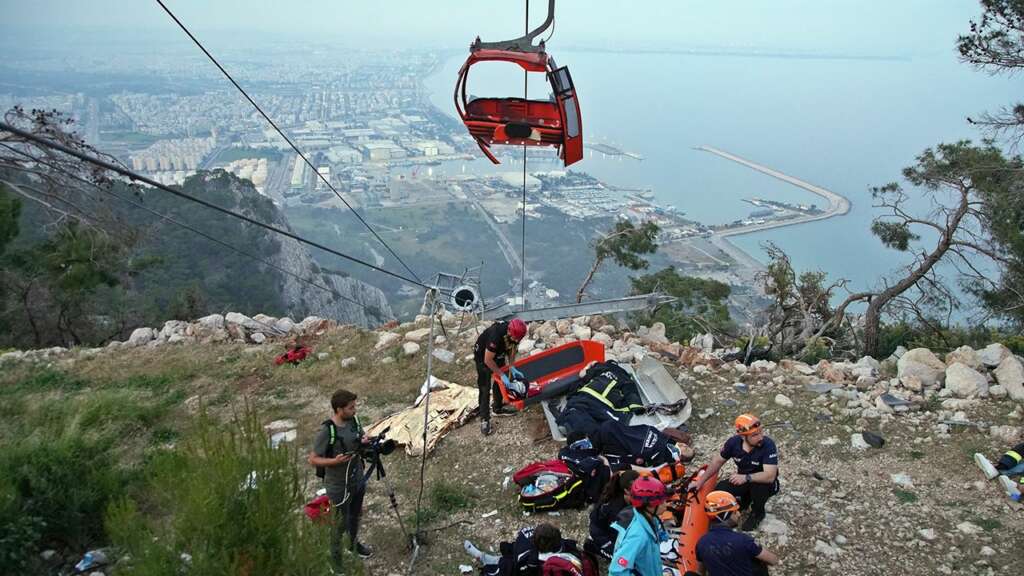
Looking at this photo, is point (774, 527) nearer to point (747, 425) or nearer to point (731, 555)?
point (747, 425)

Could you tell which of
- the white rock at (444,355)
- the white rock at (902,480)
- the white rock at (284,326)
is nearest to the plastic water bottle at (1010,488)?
the white rock at (902,480)

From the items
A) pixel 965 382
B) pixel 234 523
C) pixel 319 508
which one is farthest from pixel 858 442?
pixel 234 523

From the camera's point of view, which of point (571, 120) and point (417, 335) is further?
point (417, 335)

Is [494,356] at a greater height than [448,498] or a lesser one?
greater

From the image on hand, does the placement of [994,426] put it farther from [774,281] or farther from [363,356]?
[363,356]

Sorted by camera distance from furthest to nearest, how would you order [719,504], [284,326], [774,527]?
[284,326] < [774,527] < [719,504]

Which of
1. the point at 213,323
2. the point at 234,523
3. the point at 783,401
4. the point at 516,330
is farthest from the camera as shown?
the point at 213,323

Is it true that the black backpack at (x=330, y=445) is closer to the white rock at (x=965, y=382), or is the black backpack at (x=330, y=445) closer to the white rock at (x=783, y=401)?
the white rock at (x=783, y=401)
